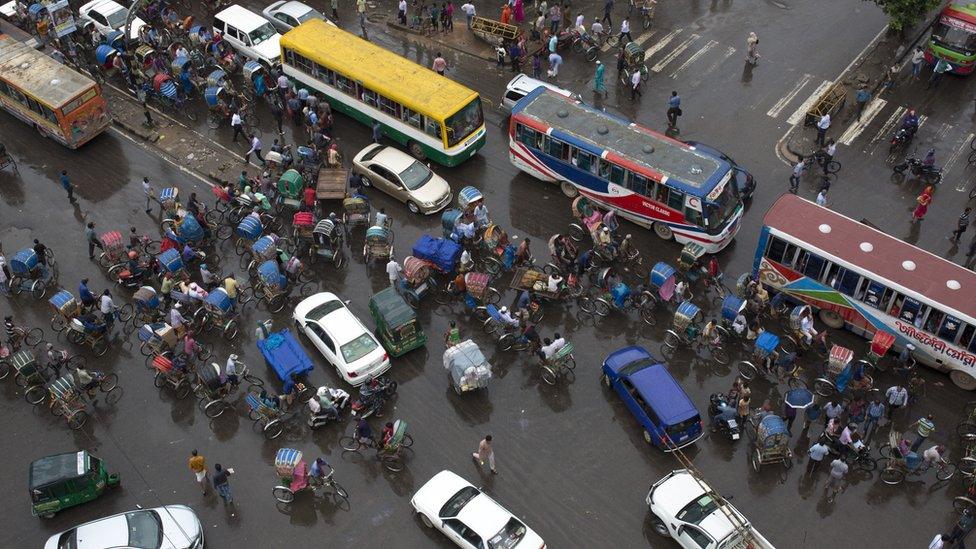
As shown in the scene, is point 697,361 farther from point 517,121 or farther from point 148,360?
point 148,360

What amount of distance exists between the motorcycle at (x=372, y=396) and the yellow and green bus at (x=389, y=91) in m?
12.0

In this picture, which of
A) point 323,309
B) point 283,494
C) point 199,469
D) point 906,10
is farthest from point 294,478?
point 906,10

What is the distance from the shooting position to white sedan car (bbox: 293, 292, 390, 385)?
29.1 m

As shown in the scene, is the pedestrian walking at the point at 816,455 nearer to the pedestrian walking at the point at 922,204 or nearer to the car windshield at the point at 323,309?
the pedestrian walking at the point at 922,204

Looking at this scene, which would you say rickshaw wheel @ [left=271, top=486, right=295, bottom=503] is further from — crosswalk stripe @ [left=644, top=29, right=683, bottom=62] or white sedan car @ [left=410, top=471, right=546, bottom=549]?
crosswalk stripe @ [left=644, top=29, right=683, bottom=62]

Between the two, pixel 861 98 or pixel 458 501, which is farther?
pixel 861 98

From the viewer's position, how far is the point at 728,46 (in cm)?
4397

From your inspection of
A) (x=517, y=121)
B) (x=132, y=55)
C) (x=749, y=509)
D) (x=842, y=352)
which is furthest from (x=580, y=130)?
(x=132, y=55)

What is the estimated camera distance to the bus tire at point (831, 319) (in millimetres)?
30609

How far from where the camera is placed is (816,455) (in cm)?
2656

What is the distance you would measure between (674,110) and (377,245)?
576 inches

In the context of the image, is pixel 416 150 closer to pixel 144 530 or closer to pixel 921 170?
pixel 144 530

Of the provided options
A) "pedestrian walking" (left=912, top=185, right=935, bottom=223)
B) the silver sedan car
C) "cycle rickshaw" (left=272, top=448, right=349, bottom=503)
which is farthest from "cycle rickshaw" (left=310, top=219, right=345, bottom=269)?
"pedestrian walking" (left=912, top=185, right=935, bottom=223)

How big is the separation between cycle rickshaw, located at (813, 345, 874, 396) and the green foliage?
2041 cm
